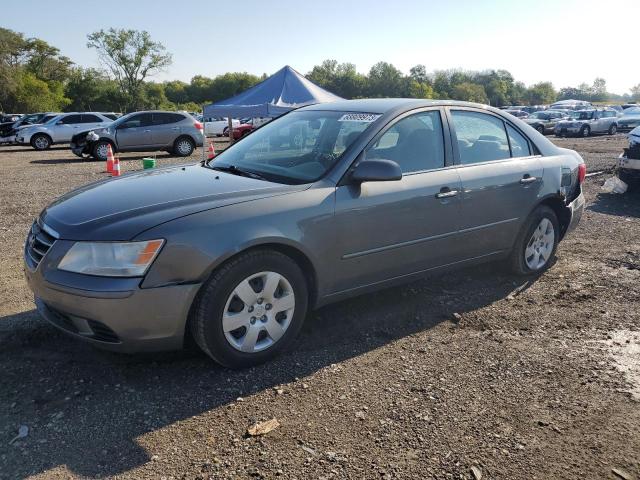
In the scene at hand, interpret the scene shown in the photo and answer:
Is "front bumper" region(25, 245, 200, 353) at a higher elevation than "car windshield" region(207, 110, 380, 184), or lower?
lower

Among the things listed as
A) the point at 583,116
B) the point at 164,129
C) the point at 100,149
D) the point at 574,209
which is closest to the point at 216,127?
the point at 164,129

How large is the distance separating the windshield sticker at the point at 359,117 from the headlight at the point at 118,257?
1861mm

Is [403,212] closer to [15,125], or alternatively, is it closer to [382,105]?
[382,105]

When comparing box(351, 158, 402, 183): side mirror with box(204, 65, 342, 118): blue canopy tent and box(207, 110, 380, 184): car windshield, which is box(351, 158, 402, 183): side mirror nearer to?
box(207, 110, 380, 184): car windshield

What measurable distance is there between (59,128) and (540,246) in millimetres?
22996

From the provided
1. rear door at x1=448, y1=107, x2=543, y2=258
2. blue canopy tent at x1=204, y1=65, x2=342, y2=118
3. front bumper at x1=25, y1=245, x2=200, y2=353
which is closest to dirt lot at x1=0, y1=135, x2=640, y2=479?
front bumper at x1=25, y1=245, x2=200, y2=353

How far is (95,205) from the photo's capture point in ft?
10.9

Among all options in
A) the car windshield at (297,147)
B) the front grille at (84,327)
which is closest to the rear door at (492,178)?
the car windshield at (297,147)

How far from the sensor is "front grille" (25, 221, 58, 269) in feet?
10.4

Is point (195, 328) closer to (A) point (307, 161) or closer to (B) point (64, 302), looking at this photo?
(B) point (64, 302)

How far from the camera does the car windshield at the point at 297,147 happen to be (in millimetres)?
3795

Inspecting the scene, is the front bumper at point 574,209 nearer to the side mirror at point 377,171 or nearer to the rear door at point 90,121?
the side mirror at point 377,171

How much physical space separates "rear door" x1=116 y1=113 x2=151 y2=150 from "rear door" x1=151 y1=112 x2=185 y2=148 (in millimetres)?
166

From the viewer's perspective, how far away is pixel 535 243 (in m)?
5.11
